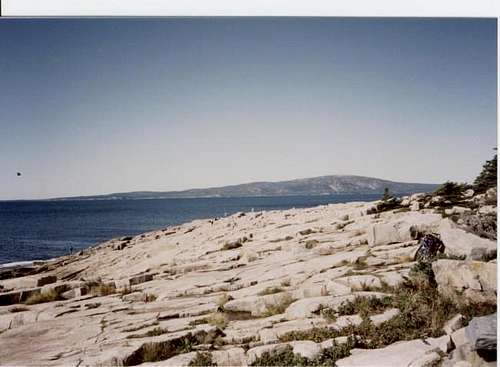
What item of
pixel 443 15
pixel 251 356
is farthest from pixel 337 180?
pixel 251 356

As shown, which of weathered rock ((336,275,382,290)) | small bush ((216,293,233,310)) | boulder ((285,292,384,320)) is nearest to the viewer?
boulder ((285,292,384,320))

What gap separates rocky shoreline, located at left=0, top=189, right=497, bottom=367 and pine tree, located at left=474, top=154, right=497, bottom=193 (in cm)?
22

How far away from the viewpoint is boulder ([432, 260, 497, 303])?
5410mm

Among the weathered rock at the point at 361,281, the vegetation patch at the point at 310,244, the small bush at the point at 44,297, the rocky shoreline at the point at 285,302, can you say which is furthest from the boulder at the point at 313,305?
the small bush at the point at 44,297

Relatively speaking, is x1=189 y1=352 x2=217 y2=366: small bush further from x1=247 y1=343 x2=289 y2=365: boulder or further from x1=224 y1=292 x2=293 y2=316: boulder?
x1=224 y1=292 x2=293 y2=316: boulder

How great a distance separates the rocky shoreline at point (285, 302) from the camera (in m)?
4.98

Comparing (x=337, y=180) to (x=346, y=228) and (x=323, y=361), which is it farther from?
(x=323, y=361)

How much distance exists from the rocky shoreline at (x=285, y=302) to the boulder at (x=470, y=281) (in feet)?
0.05

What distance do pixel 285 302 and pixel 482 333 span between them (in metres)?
3.11

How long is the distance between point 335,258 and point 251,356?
3.83 m

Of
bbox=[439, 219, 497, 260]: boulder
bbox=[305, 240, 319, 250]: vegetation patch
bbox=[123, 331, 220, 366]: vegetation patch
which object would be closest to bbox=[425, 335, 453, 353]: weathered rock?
bbox=[439, 219, 497, 260]: boulder

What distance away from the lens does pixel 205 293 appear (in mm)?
7371

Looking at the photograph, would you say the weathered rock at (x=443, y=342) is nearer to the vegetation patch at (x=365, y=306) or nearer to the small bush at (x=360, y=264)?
the vegetation patch at (x=365, y=306)

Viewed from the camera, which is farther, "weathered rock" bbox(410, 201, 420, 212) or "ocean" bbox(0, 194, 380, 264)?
"ocean" bbox(0, 194, 380, 264)
